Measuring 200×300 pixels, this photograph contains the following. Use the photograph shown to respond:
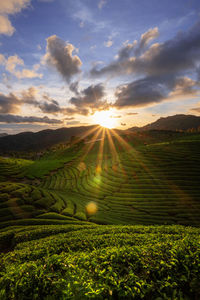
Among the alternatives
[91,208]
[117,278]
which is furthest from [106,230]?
[91,208]

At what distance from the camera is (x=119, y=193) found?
3944 cm

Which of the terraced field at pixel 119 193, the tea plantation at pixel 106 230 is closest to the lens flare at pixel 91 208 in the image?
the terraced field at pixel 119 193

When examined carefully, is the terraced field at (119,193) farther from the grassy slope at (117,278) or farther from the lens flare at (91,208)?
the grassy slope at (117,278)

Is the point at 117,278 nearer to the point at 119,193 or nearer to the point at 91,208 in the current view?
the point at 91,208

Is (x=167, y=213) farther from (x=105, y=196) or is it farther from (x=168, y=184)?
(x=105, y=196)

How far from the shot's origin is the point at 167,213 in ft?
94.3

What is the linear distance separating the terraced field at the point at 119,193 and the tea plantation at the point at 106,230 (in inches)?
8.0

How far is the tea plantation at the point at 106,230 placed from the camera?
3.67 metres

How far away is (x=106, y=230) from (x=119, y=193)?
88.9 ft

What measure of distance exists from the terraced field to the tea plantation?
20 centimetres

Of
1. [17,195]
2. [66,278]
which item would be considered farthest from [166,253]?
[17,195]

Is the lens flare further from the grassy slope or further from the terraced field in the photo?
the grassy slope

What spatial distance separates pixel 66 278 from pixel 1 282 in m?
1.98

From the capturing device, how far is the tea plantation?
12.0 feet
